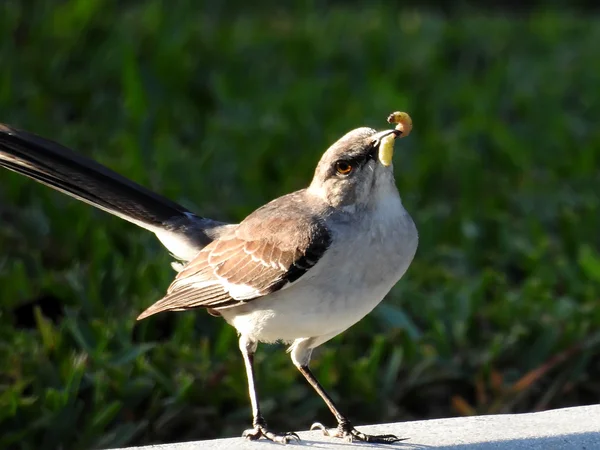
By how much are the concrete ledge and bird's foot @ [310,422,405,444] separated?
0.03 m

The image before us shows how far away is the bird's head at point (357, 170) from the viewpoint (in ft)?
13.4

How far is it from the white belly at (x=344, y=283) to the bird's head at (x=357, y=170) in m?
0.10

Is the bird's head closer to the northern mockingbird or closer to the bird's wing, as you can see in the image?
the northern mockingbird

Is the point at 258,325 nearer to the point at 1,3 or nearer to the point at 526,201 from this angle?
the point at 526,201

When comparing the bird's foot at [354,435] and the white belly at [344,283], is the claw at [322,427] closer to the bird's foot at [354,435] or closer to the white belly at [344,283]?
the bird's foot at [354,435]

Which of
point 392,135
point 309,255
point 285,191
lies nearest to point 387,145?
point 392,135

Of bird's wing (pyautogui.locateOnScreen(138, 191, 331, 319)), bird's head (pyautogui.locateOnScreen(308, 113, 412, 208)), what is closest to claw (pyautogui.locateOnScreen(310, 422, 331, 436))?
bird's wing (pyautogui.locateOnScreen(138, 191, 331, 319))

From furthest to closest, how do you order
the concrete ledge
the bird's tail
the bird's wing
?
the bird's tail, the bird's wing, the concrete ledge

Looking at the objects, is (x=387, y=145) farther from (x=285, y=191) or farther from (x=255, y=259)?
(x=285, y=191)

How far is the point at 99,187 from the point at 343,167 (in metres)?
1.17

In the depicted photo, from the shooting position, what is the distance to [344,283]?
154 inches

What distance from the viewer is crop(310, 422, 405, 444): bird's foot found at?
3.90 m

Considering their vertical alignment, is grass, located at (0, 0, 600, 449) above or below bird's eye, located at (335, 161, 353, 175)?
below

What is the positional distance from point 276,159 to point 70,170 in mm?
2477
